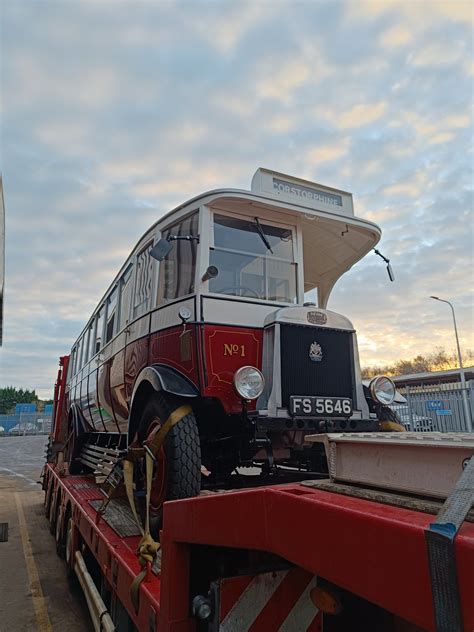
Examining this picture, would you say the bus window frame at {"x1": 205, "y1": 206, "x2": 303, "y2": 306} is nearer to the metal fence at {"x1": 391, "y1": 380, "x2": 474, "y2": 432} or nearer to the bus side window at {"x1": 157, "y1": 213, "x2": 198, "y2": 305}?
the bus side window at {"x1": 157, "y1": 213, "x2": 198, "y2": 305}

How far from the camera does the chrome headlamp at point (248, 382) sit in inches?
147

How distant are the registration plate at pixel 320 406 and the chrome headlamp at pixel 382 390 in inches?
13.1

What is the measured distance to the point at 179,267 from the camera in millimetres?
4484

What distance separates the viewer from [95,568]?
13.3 ft

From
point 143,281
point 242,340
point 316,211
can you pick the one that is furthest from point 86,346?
point 316,211

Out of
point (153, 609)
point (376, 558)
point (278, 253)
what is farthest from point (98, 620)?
point (278, 253)

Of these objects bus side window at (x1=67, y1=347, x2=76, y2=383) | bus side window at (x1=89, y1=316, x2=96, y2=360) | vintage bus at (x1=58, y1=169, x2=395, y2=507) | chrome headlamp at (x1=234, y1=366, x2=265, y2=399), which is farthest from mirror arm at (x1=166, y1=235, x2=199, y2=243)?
bus side window at (x1=67, y1=347, x2=76, y2=383)

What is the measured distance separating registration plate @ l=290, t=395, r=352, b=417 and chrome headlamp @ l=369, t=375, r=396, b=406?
33cm

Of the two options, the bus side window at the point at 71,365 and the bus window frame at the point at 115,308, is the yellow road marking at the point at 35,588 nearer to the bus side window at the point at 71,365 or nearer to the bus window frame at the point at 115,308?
the bus window frame at the point at 115,308

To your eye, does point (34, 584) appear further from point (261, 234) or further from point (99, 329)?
point (261, 234)

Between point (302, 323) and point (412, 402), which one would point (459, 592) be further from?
point (412, 402)

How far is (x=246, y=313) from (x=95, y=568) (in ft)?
8.72

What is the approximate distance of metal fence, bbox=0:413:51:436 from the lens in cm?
4253

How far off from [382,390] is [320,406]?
75cm
